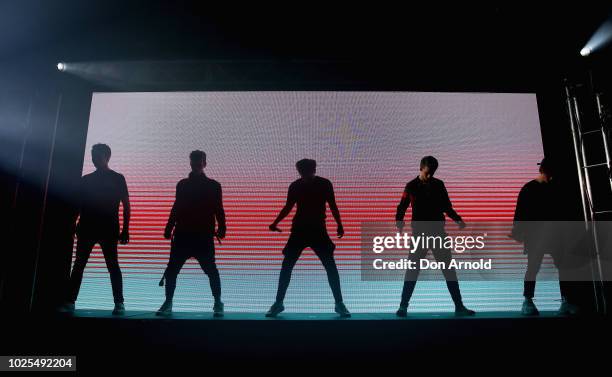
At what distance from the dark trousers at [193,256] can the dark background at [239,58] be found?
1932mm

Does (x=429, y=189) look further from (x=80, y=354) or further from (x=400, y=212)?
(x=80, y=354)

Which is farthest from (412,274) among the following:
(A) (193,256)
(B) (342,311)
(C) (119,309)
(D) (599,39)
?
(D) (599,39)

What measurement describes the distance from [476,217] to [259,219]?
2.75m

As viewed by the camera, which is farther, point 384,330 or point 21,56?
point 21,56

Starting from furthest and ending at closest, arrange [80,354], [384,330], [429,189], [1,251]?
1. [1,251]
2. [429,189]
3. [384,330]
4. [80,354]

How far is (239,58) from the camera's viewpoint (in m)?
4.59

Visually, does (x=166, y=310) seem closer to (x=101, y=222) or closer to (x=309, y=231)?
(x=101, y=222)

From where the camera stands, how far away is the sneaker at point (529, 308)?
3687 mm

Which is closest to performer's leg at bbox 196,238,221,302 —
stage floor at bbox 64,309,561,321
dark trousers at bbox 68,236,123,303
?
stage floor at bbox 64,309,561,321

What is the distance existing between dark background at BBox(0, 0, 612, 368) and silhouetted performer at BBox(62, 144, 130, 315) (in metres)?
0.96

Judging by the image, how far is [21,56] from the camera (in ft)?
14.7

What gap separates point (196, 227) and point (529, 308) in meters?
3.60

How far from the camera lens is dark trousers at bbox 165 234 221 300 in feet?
11.9

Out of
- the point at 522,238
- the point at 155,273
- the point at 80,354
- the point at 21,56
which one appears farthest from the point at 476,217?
the point at 21,56
